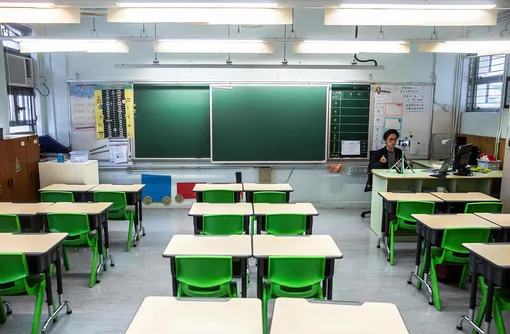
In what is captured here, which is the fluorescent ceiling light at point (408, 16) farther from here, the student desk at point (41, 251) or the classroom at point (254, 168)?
the student desk at point (41, 251)

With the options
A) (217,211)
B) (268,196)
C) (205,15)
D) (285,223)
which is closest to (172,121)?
(268,196)

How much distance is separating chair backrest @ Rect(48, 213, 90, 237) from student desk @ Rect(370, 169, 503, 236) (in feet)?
12.6

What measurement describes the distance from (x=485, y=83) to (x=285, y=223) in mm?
5004

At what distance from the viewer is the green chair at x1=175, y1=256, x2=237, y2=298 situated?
2770 millimetres

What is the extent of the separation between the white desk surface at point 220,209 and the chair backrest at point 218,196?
63 centimetres

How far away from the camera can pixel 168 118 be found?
22.9 ft

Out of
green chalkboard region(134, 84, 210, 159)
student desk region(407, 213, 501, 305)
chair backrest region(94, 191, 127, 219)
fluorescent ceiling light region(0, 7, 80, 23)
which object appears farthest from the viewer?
green chalkboard region(134, 84, 210, 159)

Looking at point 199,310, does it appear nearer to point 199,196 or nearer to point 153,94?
point 199,196

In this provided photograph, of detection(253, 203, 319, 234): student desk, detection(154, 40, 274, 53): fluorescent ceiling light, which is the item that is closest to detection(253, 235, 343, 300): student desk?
detection(253, 203, 319, 234): student desk

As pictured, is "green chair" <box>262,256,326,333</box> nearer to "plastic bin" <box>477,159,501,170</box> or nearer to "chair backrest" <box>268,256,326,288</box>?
"chair backrest" <box>268,256,326,288</box>

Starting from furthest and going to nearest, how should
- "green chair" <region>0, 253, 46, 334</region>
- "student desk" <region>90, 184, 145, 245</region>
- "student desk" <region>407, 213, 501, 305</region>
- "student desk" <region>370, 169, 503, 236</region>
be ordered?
1. "student desk" <region>370, 169, 503, 236</region>
2. "student desk" <region>90, 184, 145, 245</region>
3. "student desk" <region>407, 213, 501, 305</region>
4. "green chair" <region>0, 253, 46, 334</region>

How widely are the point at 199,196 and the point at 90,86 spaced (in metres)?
3.25

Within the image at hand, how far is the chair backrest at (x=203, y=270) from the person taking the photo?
2764 mm

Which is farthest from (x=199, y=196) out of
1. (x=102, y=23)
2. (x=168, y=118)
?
(x=102, y=23)
